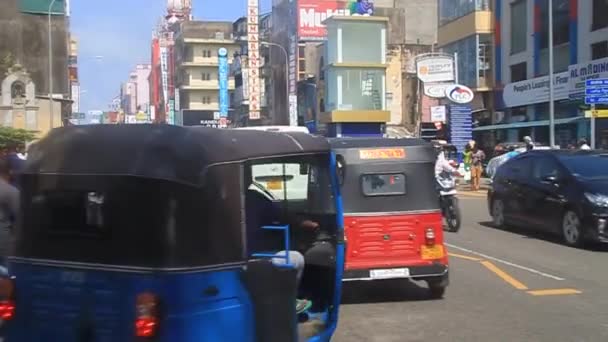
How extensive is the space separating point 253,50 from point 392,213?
5191cm

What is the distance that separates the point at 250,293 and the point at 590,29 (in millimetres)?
33935

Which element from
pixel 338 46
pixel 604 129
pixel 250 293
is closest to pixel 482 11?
pixel 338 46

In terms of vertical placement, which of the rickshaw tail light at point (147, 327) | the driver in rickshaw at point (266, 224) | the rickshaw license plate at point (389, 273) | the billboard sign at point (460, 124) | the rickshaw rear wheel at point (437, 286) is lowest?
the rickshaw rear wheel at point (437, 286)

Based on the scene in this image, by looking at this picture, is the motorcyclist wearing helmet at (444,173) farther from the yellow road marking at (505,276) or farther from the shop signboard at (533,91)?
the shop signboard at (533,91)

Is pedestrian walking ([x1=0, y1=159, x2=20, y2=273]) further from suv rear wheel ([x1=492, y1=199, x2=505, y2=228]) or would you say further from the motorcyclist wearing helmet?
suv rear wheel ([x1=492, y1=199, x2=505, y2=228])

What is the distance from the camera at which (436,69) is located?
3647cm

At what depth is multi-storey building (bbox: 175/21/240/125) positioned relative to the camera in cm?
10656

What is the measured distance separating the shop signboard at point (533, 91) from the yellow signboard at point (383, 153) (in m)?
28.9

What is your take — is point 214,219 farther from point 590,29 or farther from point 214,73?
point 214,73

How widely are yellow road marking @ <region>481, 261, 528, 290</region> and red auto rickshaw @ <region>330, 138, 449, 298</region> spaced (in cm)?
128

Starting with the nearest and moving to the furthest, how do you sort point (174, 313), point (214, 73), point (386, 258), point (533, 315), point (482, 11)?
point (174, 313) < point (533, 315) < point (386, 258) < point (482, 11) < point (214, 73)

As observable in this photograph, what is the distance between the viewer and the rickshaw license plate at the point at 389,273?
343 inches

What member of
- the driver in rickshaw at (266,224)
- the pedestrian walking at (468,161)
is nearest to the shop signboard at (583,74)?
the pedestrian walking at (468,161)

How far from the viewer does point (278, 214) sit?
6238 millimetres
